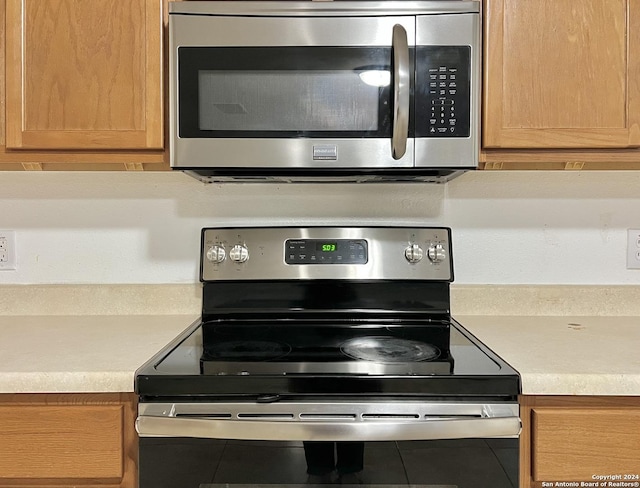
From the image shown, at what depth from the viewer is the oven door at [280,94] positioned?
107cm

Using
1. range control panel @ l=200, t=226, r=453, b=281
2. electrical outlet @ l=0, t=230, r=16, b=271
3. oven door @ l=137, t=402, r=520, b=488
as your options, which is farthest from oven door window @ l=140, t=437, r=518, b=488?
electrical outlet @ l=0, t=230, r=16, b=271

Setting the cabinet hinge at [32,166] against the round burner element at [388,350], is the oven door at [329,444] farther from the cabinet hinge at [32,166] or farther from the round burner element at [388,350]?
the cabinet hinge at [32,166]

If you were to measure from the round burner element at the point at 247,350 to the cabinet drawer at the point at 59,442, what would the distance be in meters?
0.23

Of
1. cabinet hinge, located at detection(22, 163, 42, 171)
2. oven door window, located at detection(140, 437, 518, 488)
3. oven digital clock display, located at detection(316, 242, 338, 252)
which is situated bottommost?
oven door window, located at detection(140, 437, 518, 488)

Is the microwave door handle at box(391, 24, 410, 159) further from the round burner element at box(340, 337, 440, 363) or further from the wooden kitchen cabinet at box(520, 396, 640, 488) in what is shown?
the wooden kitchen cabinet at box(520, 396, 640, 488)

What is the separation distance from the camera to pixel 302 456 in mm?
847

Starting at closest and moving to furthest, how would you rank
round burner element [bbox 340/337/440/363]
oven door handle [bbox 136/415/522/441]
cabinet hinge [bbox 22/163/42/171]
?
oven door handle [bbox 136/415/522/441]
round burner element [bbox 340/337/440/363]
cabinet hinge [bbox 22/163/42/171]

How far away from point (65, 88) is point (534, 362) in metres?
1.16

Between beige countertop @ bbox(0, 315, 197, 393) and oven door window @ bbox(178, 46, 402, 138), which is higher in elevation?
oven door window @ bbox(178, 46, 402, 138)

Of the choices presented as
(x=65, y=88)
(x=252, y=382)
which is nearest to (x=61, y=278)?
(x=65, y=88)

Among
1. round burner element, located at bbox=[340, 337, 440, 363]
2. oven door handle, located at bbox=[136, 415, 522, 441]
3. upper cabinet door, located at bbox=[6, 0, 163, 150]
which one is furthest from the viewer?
upper cabinet door, located at bbox=[6, 0, 163, 150]

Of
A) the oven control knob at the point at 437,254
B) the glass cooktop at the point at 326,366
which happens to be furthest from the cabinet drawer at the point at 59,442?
the oven control knob at the point at 437,254

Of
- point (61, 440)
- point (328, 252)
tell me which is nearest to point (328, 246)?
point (328, 252)

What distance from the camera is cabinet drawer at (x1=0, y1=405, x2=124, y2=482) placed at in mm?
876
